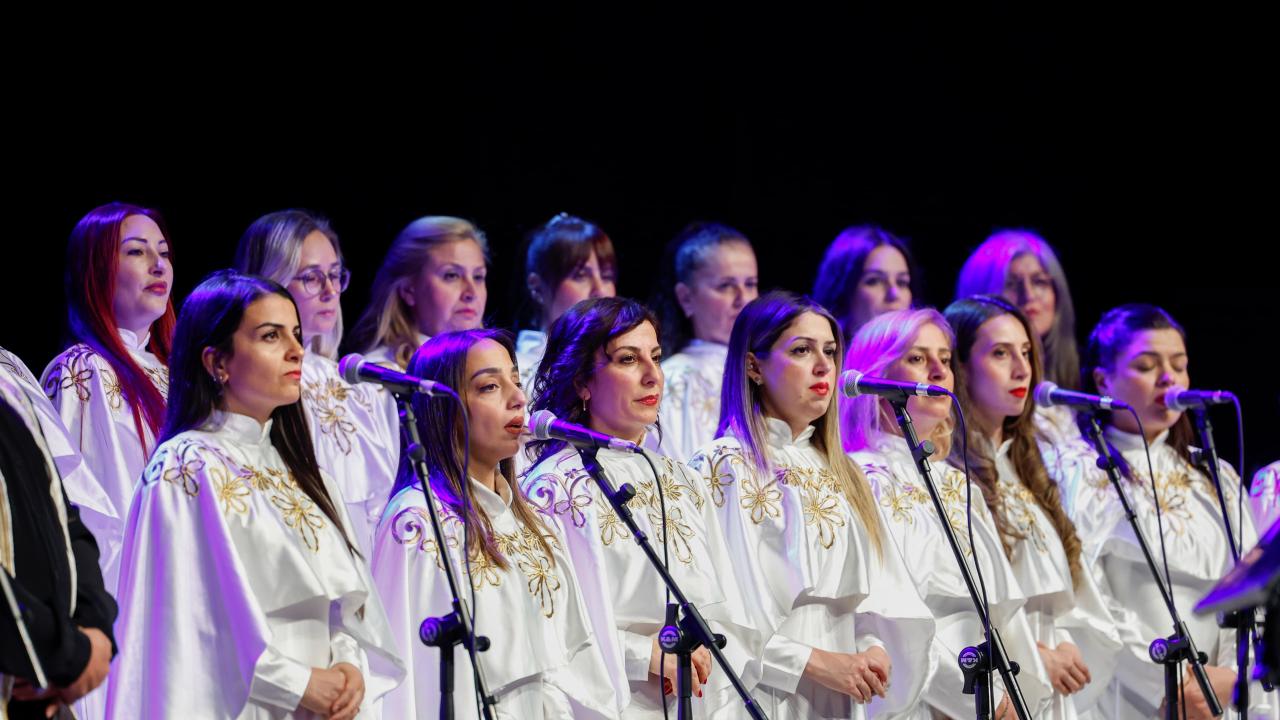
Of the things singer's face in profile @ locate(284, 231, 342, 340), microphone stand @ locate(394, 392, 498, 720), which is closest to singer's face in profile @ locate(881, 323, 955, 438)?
singer's face in profile @ locate(284, 231, 342, 340)

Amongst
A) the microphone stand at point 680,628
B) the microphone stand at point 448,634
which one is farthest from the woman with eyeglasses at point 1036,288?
the microphone stand at point 448,634

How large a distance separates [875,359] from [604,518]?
1094 mm

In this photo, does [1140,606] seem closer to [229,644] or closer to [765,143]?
[765,143]

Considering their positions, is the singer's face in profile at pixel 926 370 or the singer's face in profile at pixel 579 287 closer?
the singer's face in profile at pixel 926 370

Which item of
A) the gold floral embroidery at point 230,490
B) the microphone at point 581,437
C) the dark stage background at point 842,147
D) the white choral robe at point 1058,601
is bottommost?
the white choral robe at point 1058,601

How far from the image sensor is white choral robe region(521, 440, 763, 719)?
3.15 metres

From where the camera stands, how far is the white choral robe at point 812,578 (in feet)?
11.1

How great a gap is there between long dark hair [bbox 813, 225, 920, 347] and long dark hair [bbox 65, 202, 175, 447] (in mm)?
2217

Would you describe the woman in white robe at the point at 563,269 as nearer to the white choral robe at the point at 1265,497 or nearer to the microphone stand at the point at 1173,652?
the microphone stand at the point at 1173,652

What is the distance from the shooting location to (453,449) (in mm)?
3027

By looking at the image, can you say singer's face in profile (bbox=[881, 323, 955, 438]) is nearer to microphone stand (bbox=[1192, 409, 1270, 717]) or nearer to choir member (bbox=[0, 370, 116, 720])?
microphone stand (bbox=[1192, 409, 1270, 717])

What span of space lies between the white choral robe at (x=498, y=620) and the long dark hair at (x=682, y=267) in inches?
73.0

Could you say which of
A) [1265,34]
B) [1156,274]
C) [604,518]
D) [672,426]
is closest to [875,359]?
[672,426]

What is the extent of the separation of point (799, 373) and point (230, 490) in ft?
4.82
